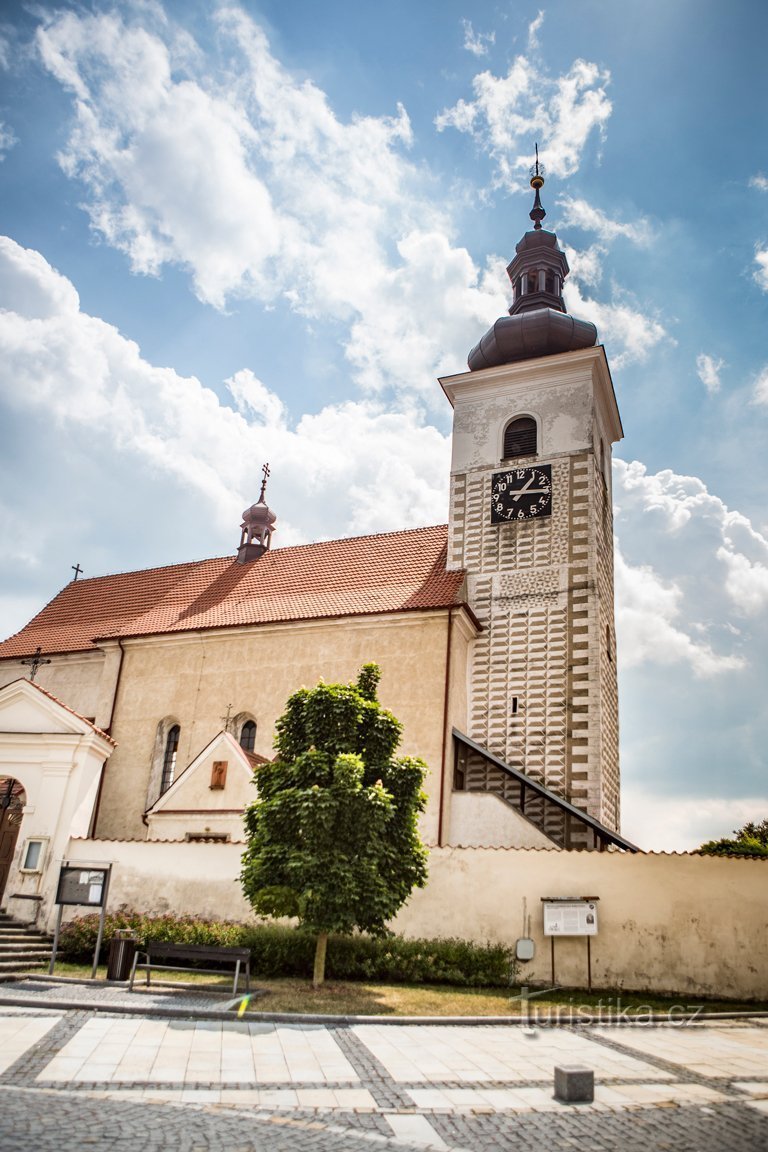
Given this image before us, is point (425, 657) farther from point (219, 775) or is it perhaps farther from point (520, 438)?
point (520, 438)

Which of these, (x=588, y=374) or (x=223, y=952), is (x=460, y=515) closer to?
(x=588, y=374)

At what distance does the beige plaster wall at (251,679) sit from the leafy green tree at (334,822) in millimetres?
5651

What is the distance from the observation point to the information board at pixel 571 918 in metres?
14.8

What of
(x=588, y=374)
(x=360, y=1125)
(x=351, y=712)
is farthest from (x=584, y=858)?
(x=588, y=374)

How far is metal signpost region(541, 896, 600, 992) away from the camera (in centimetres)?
1483

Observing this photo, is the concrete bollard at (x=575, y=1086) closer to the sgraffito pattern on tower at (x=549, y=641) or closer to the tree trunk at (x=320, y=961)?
the tree trunk at (x=320, y=961)

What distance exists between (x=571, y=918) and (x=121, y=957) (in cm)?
762

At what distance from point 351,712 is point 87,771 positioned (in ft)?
25.8

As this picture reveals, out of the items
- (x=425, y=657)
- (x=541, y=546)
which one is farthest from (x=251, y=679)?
(x=541, y=546)

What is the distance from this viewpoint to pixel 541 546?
2352cm

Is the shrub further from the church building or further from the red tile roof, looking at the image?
the red tile roof

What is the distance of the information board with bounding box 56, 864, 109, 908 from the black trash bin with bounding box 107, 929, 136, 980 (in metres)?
1.08

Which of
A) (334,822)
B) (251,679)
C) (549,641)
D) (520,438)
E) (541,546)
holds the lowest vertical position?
(334,822)

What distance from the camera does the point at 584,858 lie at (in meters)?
15.5
